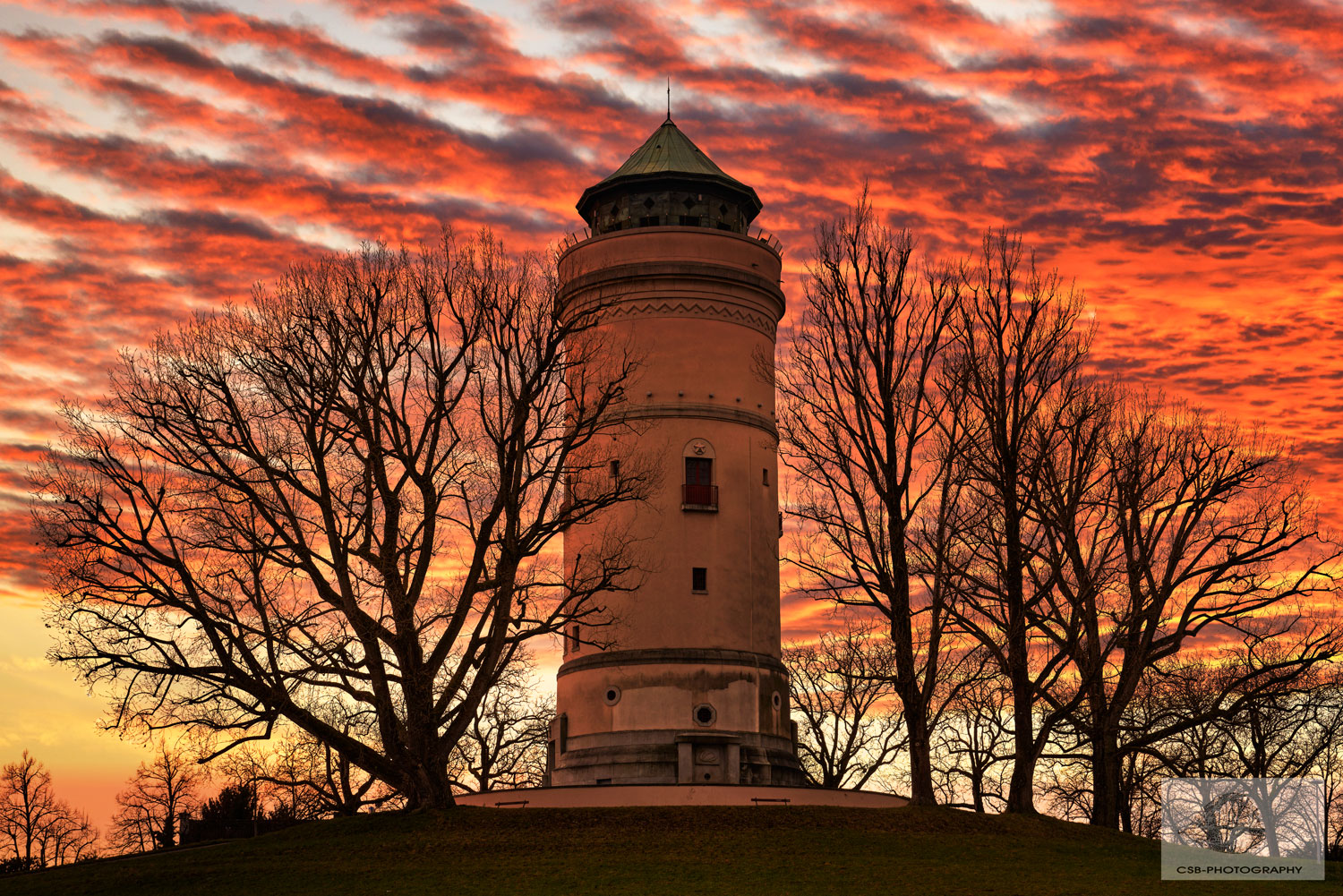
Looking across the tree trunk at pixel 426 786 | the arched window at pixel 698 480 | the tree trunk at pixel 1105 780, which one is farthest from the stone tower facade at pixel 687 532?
the tree trunk at pixel 426 786

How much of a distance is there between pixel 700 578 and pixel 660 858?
15936mm

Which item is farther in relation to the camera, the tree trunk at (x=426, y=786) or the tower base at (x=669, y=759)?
the tower base at (x=669, y=759)

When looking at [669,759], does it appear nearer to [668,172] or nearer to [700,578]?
[700,578]

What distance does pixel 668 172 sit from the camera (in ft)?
149

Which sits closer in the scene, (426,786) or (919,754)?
(426,786)

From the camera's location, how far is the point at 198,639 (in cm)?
3106

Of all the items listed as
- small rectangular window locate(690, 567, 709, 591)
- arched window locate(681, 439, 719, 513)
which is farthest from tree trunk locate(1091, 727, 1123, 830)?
arched window locate(681, 439, 719, 513)

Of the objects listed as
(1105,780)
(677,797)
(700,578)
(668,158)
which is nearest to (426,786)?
(677,797)

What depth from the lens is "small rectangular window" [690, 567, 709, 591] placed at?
1657 inches

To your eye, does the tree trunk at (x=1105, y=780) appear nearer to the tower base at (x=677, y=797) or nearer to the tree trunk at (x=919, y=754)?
the tower base at (x=677, y=797)

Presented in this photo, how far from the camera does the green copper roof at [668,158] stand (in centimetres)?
4606

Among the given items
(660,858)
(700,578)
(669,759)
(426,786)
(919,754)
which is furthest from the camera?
(700,578)

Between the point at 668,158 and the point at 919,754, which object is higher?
the point at 668,158

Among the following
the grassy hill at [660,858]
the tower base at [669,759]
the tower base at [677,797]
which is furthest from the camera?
the tower base at [669,759]
